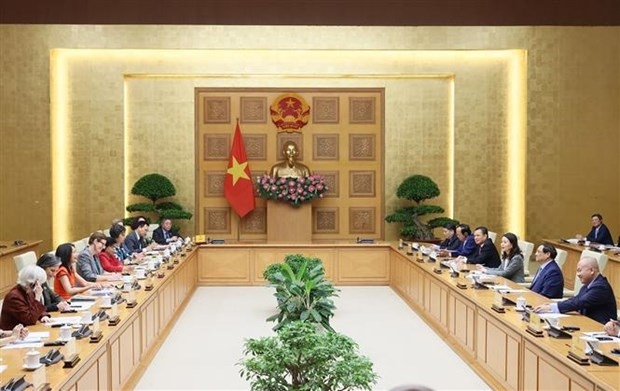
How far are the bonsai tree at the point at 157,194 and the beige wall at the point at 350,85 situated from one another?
0.55 metres

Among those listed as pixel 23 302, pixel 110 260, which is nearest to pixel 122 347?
pixel 23 302

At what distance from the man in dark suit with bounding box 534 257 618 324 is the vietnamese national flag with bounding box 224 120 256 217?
829 centimetres

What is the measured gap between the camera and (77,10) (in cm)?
416

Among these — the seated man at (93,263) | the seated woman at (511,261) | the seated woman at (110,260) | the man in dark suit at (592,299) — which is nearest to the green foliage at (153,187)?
the seated woman at (110,260)

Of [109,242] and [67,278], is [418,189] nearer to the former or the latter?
[109,242]

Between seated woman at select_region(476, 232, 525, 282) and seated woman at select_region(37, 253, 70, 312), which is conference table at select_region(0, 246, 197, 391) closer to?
seated woman at select_region(37, 253, 70, 312)

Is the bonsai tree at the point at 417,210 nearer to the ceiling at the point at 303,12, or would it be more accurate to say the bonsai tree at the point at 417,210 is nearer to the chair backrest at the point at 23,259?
the chair backrest at the point at 23,259

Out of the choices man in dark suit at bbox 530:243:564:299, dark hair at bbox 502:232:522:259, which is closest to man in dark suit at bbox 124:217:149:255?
dark hair at bbox 502:232:522:259

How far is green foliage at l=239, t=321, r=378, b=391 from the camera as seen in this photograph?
3.54 meters

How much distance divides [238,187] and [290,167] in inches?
39.6

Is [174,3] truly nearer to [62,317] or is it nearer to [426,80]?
[62,317]

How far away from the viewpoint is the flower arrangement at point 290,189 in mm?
12773

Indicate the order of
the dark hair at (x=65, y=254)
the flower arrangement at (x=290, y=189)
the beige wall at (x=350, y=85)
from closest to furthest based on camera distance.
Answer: the dark hair at (x=65, y=254) < the flower arrangement at (x=290, y=189) < the beige wall at (x=350, y=85)

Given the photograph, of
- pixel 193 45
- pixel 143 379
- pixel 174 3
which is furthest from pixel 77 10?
pixel 193 45
